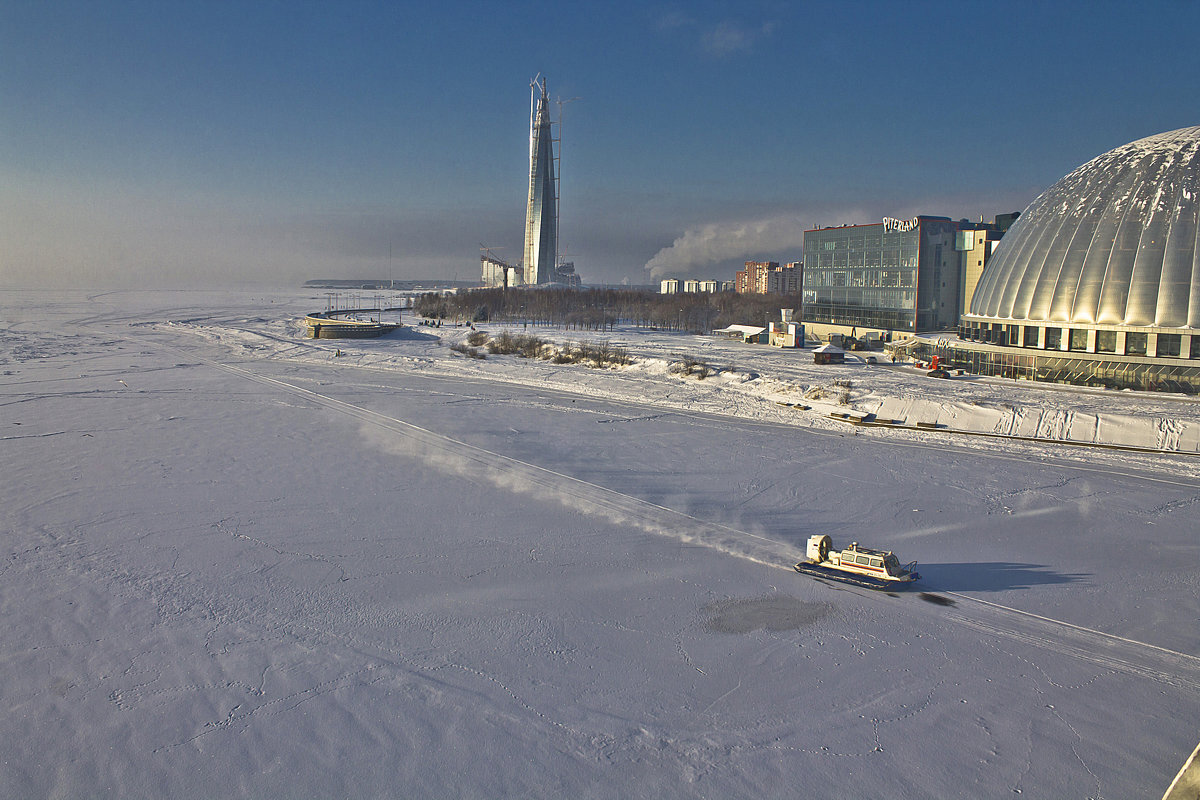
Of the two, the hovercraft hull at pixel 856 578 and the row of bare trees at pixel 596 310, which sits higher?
the row of bare trees at pixel 596 310

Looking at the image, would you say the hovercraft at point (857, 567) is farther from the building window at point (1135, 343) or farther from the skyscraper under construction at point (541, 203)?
the skyscraper under construction at point (541, 203)

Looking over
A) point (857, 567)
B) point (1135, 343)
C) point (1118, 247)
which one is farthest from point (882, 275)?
point (857, 567)

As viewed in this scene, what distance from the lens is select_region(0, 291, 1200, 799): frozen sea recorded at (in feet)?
29.9

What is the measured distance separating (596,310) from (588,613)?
3776 inches

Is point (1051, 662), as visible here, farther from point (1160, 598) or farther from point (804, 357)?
point (804, 357)

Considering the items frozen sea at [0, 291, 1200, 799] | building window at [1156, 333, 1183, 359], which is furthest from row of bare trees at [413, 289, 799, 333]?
frozen sea at [0, 291, 1200, 799]

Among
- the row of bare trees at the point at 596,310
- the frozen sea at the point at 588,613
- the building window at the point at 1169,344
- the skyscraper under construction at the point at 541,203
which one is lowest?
the frozen sea at the point at 588,613

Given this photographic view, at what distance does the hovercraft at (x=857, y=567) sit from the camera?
13922mm

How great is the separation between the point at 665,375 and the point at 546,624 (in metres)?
32.1

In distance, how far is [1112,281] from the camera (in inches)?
1460

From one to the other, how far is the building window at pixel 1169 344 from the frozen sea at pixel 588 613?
423 inches

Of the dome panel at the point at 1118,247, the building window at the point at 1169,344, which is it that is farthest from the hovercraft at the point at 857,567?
the dome panel at the point at 1118,247

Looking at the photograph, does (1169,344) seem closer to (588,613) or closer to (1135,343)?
(1135,343)

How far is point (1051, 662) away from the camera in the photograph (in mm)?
11367
